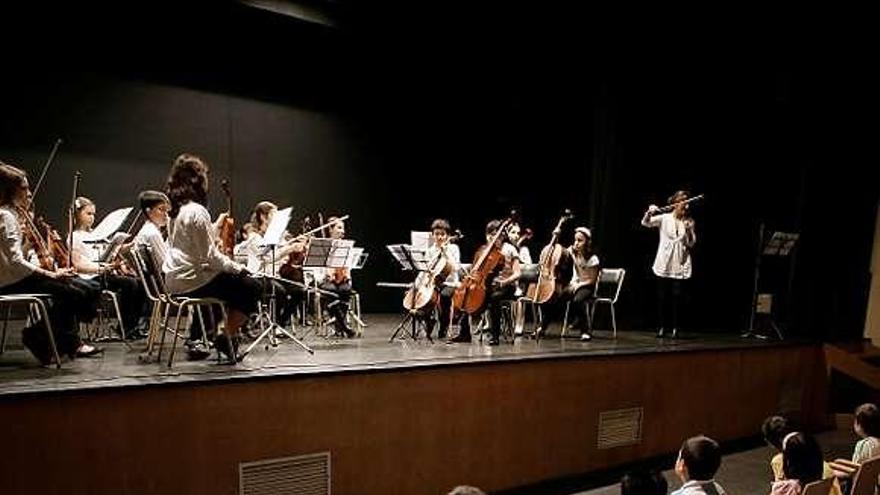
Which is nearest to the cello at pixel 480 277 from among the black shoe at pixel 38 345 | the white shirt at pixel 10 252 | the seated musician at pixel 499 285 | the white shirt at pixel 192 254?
the seated musician at pixel 499 285

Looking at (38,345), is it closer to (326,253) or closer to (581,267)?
(326,253)

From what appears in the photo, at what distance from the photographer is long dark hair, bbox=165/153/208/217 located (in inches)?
149

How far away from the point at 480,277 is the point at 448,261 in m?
0.49

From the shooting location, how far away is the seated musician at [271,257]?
525 cm

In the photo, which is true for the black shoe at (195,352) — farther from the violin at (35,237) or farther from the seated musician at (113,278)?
the seated musician at (113,278)

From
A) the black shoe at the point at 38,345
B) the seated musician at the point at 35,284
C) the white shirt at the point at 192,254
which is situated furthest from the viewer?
the black shoe at the point at 38,345

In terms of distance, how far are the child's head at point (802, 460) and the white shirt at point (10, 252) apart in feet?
12.4

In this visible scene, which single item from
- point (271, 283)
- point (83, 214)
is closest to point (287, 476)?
point (271, 283)

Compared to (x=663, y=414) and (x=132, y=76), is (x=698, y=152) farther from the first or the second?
(x=132, y=76)

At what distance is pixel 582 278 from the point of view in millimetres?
6473

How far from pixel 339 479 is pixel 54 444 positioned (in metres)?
1.44

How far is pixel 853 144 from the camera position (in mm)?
7934

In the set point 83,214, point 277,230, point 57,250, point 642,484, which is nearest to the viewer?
point 642,484

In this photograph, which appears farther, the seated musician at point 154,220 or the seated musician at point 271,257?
the seated musician at point 271,257
